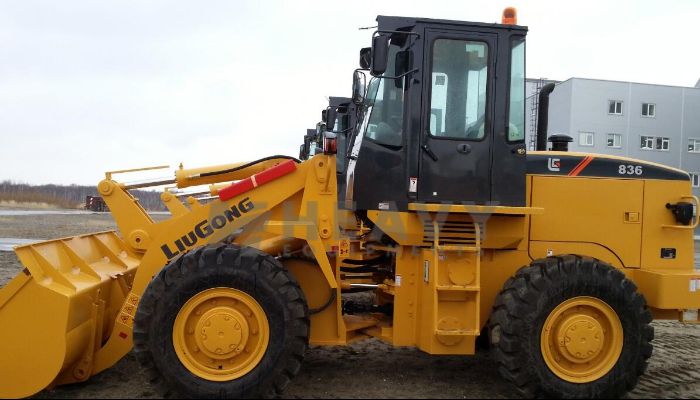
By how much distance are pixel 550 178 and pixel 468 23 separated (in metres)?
1.56

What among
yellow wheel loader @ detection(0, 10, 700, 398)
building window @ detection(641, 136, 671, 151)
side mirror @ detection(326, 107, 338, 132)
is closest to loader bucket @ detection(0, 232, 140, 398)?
yellow wheel loader @ detection(0, 10, 700, 398)

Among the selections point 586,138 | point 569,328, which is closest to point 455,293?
point 569,328

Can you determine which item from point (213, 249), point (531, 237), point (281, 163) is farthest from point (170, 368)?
point (531, 237)

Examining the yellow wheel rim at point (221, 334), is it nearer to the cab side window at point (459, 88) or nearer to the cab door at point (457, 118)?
the cab door at point (457, 118)

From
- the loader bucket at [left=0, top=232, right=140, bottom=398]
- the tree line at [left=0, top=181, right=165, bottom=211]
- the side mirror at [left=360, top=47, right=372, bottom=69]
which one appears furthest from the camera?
the tree line at [left=0, top=181, right=165, bottom=211]

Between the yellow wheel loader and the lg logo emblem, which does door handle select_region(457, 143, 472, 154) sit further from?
the lg logo emblem

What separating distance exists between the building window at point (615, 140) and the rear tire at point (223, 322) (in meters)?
34.6

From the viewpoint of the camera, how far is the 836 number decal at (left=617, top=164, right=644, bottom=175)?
4.79m

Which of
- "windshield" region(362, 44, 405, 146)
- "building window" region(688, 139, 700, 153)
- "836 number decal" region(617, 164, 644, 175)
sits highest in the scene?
"building window" region(688, 139, 700, 153)

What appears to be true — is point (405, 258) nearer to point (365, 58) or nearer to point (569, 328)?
point (569, 328)

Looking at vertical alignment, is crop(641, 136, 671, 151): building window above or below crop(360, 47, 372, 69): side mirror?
above

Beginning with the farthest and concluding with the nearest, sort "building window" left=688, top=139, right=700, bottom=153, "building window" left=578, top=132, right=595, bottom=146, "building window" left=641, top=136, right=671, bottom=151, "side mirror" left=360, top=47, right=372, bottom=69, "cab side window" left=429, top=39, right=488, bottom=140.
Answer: "building window" left=688, top=139, right=700, bottom=153 → "building window" left=641, top=136, right=671, bottom=151 → "building window" left=578, top=132, right=595, bottom=146 → "side mirror" left=360, top=47, right=372, bottom=69 → "cab side window" left=429, top=39, right=488, bottom=140

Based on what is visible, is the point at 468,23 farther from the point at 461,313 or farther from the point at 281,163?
the point at 461,313

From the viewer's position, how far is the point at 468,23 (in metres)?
4.39
